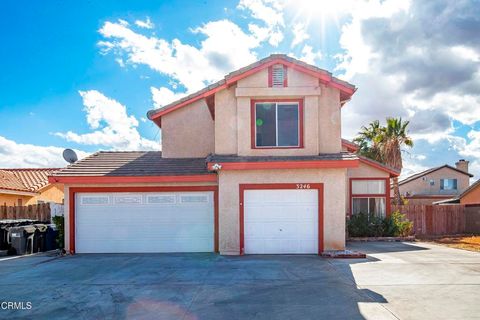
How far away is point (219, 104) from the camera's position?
1229 centimetres

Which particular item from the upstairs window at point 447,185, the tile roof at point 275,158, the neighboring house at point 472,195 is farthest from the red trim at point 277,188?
the upstairs window at point 447,185

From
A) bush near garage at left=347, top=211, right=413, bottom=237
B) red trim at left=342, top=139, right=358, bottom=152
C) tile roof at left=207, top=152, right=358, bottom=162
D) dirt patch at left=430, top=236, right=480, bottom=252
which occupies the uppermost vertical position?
red trim at left=342, top=139, right=358, bottom=152

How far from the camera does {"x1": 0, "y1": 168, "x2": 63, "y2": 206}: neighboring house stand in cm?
2112

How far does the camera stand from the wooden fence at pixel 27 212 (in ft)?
54.5

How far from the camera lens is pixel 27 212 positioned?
1725 cm

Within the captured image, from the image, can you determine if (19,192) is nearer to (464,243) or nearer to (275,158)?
(275,158)

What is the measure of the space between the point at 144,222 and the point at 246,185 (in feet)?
13.9

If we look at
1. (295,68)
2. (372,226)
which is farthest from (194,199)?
(372,226)

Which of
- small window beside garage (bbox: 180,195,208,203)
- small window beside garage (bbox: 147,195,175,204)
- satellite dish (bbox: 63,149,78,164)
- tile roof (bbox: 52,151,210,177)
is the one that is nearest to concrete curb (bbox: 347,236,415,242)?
small window beside garage (bbox: 180,195,208,203)

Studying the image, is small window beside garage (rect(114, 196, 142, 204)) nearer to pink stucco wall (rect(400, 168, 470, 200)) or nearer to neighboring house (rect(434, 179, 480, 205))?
neighboring house (rect(434, 179, 480, 205))

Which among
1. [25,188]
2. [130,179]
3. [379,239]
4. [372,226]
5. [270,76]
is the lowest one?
[379,239]

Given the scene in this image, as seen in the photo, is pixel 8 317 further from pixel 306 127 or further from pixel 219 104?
pixel 306 127

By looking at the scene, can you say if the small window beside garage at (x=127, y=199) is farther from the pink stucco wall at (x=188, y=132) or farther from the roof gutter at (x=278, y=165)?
the roof gutter at (x=278, y=165)

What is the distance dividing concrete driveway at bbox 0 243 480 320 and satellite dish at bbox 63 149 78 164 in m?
5.67
